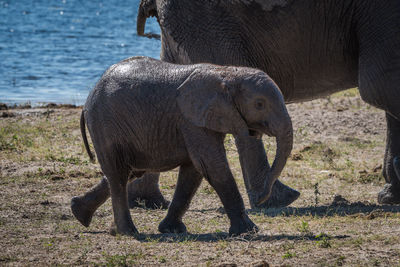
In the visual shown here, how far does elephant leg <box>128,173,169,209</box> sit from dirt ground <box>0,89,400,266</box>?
21cm

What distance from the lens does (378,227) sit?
5.54 metres

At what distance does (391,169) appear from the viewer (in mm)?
7242

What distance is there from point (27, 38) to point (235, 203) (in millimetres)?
22181

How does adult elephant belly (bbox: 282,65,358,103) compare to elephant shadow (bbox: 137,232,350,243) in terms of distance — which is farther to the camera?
adult elephant belly (bbox: 282,65,358,103)

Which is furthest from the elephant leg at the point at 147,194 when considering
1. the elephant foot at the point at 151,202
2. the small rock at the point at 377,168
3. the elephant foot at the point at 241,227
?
the small rock at the point at 377,168

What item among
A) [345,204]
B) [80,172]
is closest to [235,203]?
[345,204]

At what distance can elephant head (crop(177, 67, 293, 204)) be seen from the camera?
511 cm

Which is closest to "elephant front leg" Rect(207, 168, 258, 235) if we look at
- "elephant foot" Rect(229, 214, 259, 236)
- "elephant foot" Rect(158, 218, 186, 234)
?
"elephant foot" Rect(229, 214, 259, 236)

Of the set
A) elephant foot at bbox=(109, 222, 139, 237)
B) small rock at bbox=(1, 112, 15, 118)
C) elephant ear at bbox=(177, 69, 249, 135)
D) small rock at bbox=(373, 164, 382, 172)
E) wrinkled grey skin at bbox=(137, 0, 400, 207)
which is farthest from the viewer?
small rock at bbox=(1, 112, 15, 118)

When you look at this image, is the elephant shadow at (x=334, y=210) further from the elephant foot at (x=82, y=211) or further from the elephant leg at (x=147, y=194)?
the elephant foot at (x=82, y=211)

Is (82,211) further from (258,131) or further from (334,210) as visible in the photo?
(334,210)

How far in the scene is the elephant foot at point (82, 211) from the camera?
6.15 meters

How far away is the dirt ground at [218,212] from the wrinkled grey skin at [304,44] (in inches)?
27.9

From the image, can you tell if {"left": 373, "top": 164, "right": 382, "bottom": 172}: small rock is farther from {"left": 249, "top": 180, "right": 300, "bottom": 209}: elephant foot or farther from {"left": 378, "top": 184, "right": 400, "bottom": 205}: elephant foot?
{"left": 249, "top": 180, "right": 300, "bottom": 209}: elephant foot
